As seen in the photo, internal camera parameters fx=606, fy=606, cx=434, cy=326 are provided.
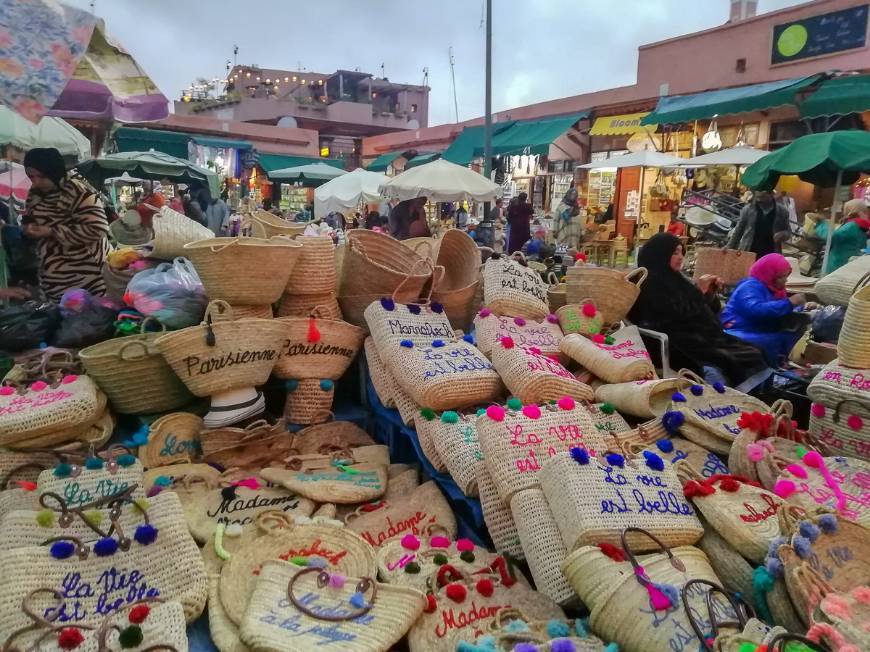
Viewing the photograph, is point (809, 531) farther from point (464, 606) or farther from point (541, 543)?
point (464, 606)

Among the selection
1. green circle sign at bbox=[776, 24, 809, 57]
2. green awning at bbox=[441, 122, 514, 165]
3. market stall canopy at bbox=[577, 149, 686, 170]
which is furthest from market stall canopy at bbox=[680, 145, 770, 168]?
green awning at bbox=[441, 122, 514, 165]

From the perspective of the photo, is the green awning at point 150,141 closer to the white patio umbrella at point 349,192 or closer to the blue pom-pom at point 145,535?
the white patio umbrella at point 349,192

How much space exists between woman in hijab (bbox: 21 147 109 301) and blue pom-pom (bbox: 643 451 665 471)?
3718mm

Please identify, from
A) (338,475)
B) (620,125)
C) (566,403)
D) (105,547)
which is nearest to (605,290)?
(566,403)

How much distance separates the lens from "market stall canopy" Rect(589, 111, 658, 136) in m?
12.6

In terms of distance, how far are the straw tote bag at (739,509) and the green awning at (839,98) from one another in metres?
8.64

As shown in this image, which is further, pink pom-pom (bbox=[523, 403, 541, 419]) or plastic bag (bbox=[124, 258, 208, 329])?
plastic bag (bbox=[124, 258, 208, 329])

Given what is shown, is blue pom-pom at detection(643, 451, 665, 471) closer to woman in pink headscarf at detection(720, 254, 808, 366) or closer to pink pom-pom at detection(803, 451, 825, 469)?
pink pom-pom at detection(803, 451, 825, 469)

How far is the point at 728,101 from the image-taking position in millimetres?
10102

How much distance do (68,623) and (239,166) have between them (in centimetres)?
1959

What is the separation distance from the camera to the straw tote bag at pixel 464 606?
1644 mm

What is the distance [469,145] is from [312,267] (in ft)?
41.9

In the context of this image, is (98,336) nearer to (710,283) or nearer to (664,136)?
(710,283)

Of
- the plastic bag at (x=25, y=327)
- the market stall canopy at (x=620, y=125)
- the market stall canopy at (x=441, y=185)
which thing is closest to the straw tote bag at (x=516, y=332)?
the plastic bag at (x=25, y=327)
